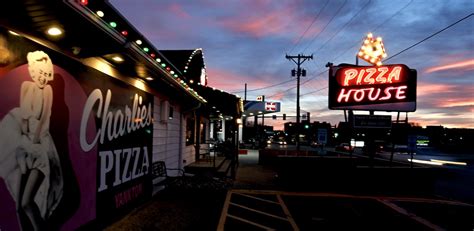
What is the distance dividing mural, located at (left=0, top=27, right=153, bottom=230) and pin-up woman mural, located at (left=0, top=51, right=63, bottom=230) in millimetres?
12

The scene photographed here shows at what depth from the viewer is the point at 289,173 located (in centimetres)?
1386

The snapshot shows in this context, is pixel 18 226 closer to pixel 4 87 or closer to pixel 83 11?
pixel 4 87

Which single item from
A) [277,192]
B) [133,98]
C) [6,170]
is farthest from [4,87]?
[277,192]

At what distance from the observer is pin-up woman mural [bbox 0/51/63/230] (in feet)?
13.2

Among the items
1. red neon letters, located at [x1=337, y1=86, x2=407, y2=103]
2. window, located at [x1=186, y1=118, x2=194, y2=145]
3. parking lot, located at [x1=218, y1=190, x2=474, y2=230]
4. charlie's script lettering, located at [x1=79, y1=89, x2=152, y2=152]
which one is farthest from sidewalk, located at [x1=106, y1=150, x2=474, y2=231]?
window, located at [x1=186, y1=118, x2=194, y2=145]

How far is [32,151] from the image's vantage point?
444cm

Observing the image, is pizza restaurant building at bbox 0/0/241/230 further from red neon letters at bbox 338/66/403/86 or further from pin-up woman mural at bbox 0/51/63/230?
red neon letters at bbox 338/66/403/86

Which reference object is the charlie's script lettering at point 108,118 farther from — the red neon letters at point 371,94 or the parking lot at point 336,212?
the red neon letters at point 371,94

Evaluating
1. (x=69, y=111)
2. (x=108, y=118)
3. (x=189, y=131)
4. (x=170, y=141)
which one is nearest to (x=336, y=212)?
(x=108, y=118)

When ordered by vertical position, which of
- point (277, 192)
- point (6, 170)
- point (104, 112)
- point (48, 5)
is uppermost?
point (48, 5)

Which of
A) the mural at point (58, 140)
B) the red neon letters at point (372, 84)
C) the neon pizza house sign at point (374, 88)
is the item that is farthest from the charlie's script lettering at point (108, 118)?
the red neon letters at point (372, 84)

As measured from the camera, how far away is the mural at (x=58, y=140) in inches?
158

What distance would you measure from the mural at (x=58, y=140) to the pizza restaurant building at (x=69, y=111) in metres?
0.01

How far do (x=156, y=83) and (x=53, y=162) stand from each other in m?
4.80
